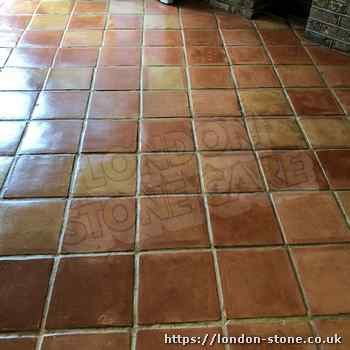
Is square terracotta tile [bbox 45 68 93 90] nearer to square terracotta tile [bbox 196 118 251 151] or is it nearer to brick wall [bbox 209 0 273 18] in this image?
A: square terracotta tile [bbox 196 118 251 151]

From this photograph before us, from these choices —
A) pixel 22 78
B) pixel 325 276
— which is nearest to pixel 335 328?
pixel 325 276

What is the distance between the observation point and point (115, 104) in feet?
5.66

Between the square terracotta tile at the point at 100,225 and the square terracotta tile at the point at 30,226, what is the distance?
42 millimetres

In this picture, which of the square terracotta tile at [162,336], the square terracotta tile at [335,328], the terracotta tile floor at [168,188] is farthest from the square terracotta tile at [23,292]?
the square terracotta tile at [335,328]

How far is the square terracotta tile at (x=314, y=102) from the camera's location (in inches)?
67.5

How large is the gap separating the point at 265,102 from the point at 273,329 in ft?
3.47

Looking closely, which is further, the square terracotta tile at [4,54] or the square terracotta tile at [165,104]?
the square terracotta tile at [4,54]

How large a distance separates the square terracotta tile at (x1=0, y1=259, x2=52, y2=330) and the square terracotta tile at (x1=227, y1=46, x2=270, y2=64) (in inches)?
56.5

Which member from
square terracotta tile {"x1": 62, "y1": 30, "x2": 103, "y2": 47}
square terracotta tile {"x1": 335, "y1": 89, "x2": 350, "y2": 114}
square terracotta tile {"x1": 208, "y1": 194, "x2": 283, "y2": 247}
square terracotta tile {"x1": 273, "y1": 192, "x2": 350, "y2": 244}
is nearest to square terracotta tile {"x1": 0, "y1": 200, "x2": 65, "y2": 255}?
square terracotta tile {"x1": 208, "y1": 194, "x2": 283, "y2": 247}

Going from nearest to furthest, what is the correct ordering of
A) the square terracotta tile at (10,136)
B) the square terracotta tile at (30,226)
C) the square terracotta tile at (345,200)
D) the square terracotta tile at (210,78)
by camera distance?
the square terracotta tile at (30,226) < the square terracotta tile at (345,200) < the square terracotta tile at (10,136) < the square terracotta tile at (210,78)

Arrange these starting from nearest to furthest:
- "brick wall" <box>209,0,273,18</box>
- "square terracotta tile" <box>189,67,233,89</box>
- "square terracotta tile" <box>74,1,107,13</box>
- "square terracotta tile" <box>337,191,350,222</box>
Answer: "square terracotta tile" <box>337,191,350,222</box>, "square terracotta tile" <box>189,67,233,89</box>, "brick wall" <box>209,0,273,18</box>, "square terracotta tile" <box>74,1,107,13</box>

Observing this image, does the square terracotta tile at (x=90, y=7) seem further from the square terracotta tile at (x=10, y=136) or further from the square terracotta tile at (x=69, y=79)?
the square terracotta tile at (x=10, y=136)

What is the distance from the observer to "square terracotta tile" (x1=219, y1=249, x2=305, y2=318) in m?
1.04

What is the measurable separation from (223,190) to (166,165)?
233 mm
